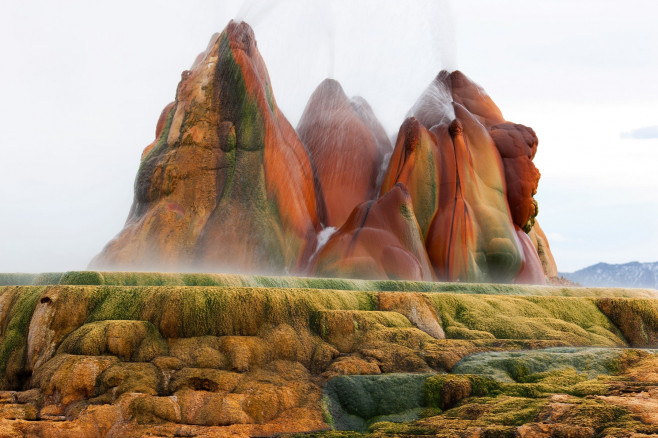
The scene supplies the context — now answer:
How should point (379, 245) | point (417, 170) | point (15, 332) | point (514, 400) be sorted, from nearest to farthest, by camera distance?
point (514, 400)
point (15, 332)
point (379, 245)
point (417, 170)

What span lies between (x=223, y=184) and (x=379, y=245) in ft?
16.4

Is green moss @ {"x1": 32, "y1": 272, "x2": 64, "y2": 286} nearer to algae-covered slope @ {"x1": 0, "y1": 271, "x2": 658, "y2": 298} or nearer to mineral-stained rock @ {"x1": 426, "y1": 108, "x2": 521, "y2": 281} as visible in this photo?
algae-covered slope @ {"x1": 0, "y1": 271, "x2": 658, "y2": 298}

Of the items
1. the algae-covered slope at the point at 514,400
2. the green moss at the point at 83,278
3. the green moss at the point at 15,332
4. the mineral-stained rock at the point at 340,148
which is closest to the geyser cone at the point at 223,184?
the mineral-stained rock at the point at 340,148

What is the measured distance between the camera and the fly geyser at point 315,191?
781 inches

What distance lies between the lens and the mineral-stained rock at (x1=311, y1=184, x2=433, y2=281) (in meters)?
19.6

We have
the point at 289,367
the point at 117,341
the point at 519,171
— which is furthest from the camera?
the point at 519,171

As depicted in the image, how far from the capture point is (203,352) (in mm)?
11516

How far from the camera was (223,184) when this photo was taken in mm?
20469

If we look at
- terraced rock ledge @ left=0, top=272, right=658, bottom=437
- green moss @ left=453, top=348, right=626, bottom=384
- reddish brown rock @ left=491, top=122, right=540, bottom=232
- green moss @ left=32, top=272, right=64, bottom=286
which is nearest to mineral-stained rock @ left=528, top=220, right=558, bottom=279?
reddish brown rock @ left=491, top=122, right=540, bottom=232

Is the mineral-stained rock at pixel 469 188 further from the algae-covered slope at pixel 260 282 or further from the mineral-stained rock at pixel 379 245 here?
the algae-covered slope at pixel 260 282

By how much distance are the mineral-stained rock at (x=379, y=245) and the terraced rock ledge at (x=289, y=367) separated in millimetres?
4978

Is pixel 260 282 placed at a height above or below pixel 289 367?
above

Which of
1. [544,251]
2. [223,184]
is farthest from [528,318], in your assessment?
[544,251]

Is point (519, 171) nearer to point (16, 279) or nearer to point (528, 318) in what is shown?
point (528, 318)
